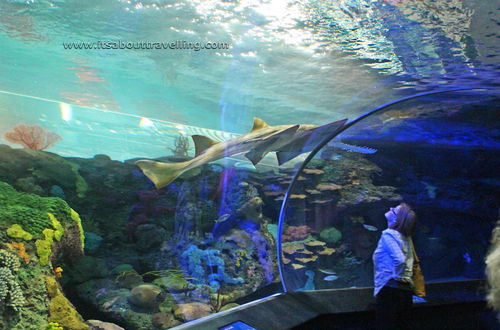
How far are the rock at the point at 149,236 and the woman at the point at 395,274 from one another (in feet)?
13.6

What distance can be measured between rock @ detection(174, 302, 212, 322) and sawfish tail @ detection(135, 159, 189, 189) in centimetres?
297

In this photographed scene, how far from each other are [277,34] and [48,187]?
5008mm

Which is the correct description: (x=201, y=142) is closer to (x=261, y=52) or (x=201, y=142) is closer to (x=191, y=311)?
(x=261, y=52)

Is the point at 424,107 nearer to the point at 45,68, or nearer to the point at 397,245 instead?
the point at 397,245

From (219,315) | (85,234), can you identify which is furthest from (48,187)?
(219,315)

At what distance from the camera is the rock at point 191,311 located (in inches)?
183

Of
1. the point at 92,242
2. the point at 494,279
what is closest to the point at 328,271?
the point at 92,242

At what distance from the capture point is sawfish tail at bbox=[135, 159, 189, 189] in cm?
262

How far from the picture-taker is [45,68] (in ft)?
23.8

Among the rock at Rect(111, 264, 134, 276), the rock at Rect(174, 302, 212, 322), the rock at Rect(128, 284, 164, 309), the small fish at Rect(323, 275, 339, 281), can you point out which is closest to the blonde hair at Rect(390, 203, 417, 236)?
the rock at Rect(174, 302, 212, 322)

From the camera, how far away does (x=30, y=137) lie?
22.3 feet

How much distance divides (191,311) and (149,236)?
6.15ft

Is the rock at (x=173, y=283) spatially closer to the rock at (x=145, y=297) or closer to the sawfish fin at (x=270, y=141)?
the rock at (x=145, y=297)

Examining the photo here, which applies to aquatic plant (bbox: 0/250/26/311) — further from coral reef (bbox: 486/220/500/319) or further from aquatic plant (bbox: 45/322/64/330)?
coral reef (bbox: 486/220/500/319)
